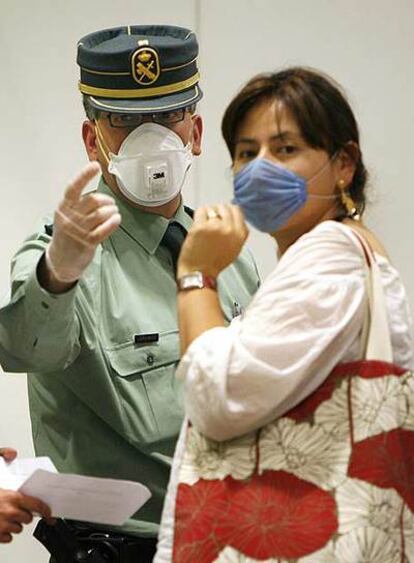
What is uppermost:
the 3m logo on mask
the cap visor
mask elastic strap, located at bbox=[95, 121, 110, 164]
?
the cap visor

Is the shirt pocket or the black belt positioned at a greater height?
the shirt pocket

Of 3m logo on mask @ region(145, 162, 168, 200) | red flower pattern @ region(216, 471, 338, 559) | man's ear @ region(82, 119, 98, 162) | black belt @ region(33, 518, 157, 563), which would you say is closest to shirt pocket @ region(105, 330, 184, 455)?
black belt @ region(33, 518, 157, 563)

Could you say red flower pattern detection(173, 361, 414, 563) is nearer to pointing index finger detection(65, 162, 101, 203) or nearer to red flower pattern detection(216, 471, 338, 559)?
red flower pattern detection(216, 471, 338, 559)

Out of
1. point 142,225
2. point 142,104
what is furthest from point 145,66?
Answer: point 142,225

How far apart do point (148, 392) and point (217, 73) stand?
1167 millimetres

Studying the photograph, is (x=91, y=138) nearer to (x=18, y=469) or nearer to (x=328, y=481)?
(x=18, y=469)

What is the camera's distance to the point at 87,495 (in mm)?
1477

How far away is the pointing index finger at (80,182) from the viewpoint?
1433 millimetres

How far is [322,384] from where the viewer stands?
1.30 meters

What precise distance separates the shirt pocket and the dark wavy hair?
0.51 meters

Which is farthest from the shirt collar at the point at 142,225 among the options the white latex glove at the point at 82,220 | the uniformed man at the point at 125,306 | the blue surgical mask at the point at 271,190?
the blue surgical mask at the point at 271,190

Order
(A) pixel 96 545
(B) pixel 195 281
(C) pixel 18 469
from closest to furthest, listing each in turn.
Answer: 1. (B) pixel 195 281
2. (C) pixel 18 469
3. (A) pixel 96 545

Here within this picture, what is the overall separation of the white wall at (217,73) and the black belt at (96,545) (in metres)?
0.94

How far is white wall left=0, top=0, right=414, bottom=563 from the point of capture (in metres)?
2.69
